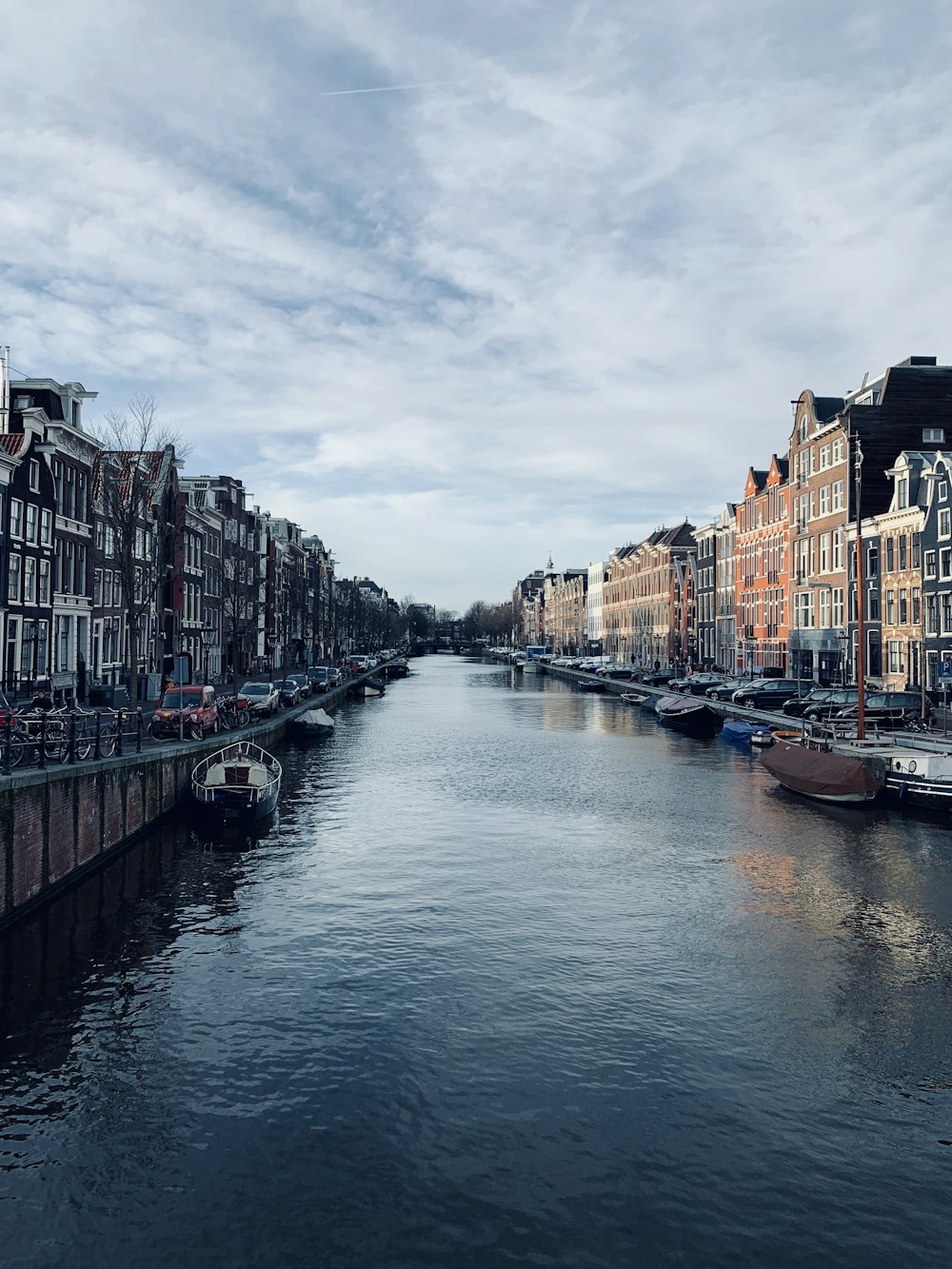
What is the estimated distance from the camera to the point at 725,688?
263 feet

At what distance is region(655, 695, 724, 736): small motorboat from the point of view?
6931 cm

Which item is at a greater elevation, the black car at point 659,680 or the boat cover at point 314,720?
the black car at point 659,680

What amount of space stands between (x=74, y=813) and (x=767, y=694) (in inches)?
2152

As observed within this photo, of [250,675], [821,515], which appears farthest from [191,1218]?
[250,675]

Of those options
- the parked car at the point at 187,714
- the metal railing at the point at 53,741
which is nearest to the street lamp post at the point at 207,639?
the parked car at the point at 187,714

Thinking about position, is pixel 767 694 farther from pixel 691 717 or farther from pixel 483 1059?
pixel 483 1059

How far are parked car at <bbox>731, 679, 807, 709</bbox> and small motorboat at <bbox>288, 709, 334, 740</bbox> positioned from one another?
101ft

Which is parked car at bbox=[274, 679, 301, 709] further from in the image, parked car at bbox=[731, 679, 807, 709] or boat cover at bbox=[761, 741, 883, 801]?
boat cover at bbox=[761, 741, 883, 801]

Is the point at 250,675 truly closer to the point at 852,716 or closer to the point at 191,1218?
the point at 852,716

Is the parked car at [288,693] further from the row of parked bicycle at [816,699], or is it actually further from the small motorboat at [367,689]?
the row of parked bicycle at [816,699]

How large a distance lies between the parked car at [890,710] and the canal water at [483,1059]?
66.5 feet

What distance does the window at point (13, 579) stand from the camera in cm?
4853

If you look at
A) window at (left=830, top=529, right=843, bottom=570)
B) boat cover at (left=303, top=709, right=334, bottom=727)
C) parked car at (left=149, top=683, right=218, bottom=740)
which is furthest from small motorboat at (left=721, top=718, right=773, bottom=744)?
parked car at (left=149, top=683, right=218, bottom=740)

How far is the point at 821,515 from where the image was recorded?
266 feet
